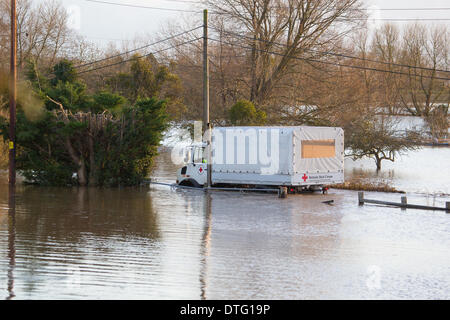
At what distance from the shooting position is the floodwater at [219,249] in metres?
10.2

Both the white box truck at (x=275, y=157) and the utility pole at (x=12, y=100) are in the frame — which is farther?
the utility pole at (x=12, y=100)

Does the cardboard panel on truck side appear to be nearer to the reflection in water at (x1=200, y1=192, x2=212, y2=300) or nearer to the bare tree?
the reflection in water at (x1=200, y1=192, x2=212, y2=300)

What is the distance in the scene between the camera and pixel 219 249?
13.9 m

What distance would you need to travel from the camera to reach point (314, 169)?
86.9 ft

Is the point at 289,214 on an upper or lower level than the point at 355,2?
lower

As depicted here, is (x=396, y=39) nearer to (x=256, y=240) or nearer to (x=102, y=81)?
(x=102, y=81)

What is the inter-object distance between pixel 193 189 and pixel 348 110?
1479cm

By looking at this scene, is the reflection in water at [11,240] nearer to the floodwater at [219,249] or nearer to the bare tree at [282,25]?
the floodwater at [219,249]

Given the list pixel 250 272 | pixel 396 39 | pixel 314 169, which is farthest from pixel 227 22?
pixel 396 39

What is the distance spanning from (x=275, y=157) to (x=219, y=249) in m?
12.5

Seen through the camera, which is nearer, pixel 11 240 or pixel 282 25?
pixel 11 240

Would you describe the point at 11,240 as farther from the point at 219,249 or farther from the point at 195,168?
the point at 195,168

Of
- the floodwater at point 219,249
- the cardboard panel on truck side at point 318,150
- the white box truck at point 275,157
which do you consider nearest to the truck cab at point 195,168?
the white box truck at point 275,157

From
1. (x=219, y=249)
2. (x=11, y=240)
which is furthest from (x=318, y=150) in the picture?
(x=11, y=240)
